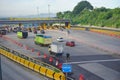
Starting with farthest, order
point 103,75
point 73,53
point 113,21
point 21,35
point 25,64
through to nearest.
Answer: point 113,21 < point 21,35 < point 73,53 < point 25,64 < point 103,75

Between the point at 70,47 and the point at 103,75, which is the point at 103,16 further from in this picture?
the point at 103,75

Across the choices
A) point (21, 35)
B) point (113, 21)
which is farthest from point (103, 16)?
point (21, 35)

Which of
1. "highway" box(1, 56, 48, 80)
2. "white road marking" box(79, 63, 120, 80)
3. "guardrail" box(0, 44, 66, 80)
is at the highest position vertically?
"guardrail" box(0, 44, 66, 80)

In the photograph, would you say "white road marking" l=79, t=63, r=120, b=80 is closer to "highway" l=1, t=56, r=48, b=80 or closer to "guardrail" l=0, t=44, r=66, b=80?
"guardrail" l=0, t=44, r=66, b=80

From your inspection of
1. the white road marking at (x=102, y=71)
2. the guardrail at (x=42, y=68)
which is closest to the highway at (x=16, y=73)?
the guardrail at (x=42, y=68)

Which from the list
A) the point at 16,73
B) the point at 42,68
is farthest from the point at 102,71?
the point at 16,73

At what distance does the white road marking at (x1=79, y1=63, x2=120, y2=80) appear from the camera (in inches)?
1735

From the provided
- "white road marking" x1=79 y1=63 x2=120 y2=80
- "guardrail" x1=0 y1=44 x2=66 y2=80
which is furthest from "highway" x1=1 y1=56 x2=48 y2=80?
"white road marking" x1=79 y1=63 x2=120 y2=80

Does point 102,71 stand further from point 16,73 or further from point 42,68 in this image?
point 16,73

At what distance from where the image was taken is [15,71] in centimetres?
4672

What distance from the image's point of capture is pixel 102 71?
47.7 m

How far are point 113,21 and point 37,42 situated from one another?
275 ft

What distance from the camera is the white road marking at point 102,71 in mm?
44075

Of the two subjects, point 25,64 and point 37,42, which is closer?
point 25,64
